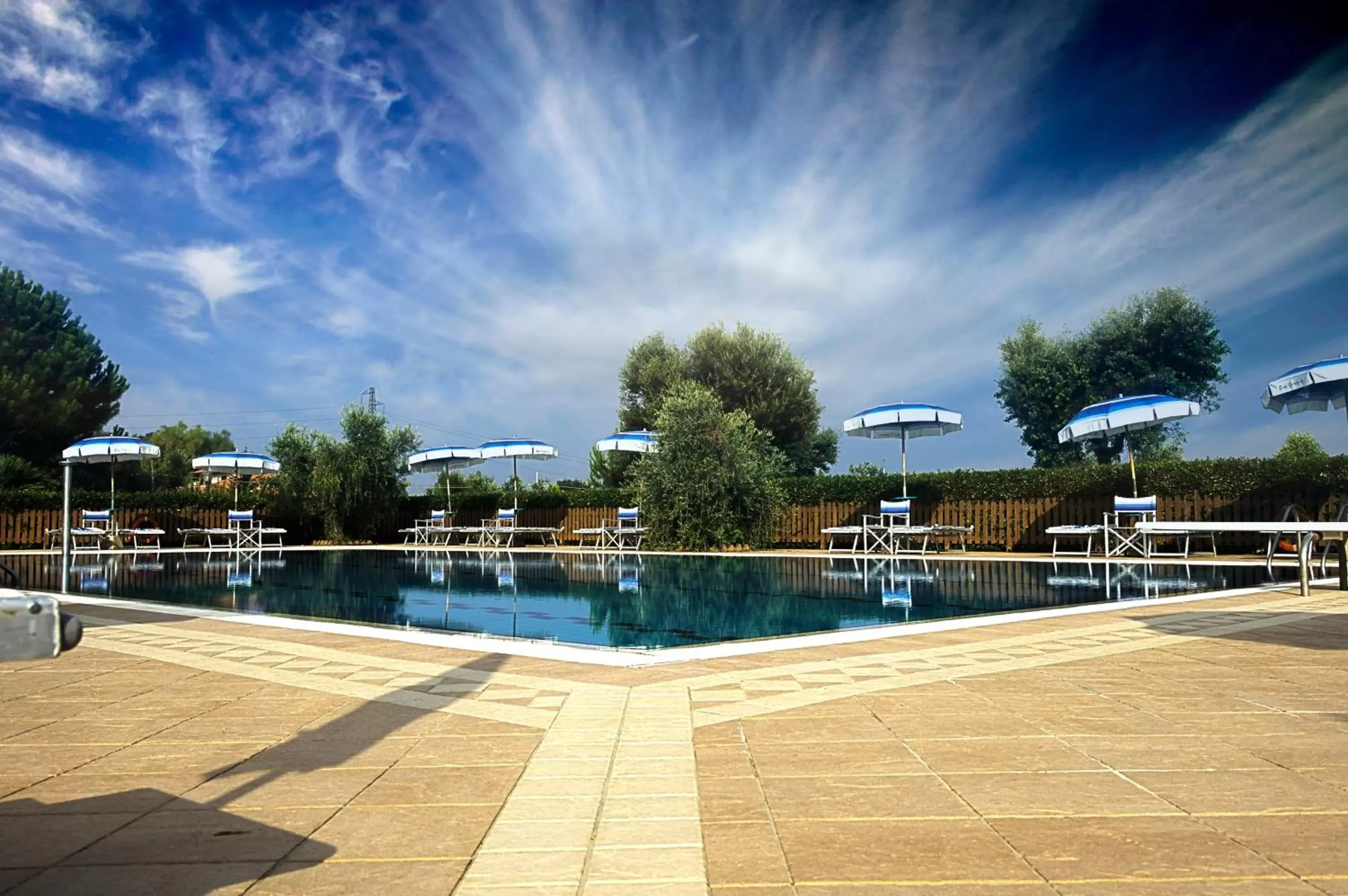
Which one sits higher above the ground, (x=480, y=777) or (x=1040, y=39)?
(x=1040, y=39)

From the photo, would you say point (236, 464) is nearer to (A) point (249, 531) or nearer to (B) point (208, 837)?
(A) point (249, 531)

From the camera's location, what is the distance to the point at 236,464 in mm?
20047

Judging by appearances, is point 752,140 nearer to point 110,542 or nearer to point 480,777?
point 480,777

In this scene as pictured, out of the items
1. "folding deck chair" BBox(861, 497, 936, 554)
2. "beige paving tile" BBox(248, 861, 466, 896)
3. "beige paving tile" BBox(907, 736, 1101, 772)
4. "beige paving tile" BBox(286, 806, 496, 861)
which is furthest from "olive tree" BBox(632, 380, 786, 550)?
"beige paving tile" BBox(248, 861, 466, 896)

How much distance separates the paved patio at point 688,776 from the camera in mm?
1795

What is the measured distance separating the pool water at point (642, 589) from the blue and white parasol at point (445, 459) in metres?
5.76

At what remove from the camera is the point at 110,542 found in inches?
758

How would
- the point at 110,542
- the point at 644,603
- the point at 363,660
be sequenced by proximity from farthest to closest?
the point at 110,542
the point at 644,603
the point at 363,660

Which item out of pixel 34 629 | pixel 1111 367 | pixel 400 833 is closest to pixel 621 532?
pixel 400 833

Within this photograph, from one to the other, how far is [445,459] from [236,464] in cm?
494

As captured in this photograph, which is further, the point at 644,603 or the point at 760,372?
the point at 760,372

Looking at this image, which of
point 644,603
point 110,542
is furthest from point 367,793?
point 110,542

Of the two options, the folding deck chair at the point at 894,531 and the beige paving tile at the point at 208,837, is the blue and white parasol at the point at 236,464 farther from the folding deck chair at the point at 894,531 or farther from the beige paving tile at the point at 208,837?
the beige paving tile at the point at 208,837

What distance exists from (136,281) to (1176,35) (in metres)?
32.2
